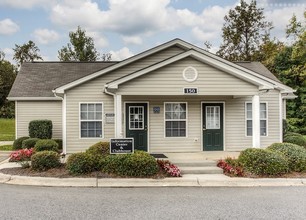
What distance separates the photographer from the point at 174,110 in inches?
537

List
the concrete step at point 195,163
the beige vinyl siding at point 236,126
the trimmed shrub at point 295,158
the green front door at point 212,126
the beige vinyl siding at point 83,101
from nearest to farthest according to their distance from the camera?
the trimmed shrub at point 295,158
the concrete step at point 195,163
the beige vinyl siding at point 83,101
the green front door at point 212,126
the beige vinyl siding at point 236,126

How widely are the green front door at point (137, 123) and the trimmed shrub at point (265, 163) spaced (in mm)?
4948

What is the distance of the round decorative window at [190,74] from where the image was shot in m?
11.7

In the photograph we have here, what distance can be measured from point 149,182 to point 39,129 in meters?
8.48

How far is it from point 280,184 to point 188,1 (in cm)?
1188

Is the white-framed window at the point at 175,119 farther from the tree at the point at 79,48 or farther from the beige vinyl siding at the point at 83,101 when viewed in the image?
the tree at the point at 79,48

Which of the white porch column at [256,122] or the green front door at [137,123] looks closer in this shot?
the white porch column at [256,122]

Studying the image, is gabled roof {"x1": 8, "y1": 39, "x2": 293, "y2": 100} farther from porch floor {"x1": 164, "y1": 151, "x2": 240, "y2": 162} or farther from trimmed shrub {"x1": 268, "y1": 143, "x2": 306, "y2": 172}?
porch floor {"x1": 164, "y1": 151, "x2": 240, "y2": 162}

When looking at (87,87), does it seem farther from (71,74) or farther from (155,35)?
(155,35)

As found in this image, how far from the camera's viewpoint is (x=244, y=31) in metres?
33.4

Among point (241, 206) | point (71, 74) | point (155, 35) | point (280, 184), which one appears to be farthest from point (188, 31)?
point (241, 206)

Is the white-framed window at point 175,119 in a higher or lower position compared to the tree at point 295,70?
lower

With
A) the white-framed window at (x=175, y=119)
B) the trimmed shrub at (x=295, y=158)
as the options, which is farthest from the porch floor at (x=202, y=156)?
the trimmed shrub at (x=295, y=158)

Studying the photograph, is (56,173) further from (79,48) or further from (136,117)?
(79,48)
